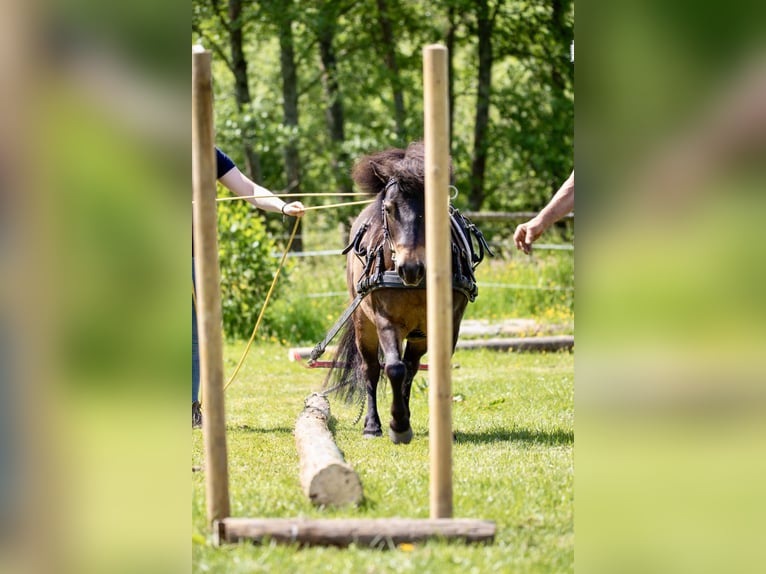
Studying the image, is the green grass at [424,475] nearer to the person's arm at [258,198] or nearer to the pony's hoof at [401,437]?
the pony's hoof at [401,437]

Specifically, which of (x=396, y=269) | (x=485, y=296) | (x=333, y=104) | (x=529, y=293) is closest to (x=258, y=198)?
(x=396, y=269)

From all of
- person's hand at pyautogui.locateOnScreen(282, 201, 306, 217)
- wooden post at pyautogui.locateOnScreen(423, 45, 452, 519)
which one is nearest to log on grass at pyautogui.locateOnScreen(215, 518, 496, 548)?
wooden post at pyautogui.locateOnScreen(423, 45, 452, 519)

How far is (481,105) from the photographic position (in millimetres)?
19000

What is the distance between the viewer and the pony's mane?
17.2 feet

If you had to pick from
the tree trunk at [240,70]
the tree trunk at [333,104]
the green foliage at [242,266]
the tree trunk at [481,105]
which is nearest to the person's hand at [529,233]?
the green foliage at [242,266]

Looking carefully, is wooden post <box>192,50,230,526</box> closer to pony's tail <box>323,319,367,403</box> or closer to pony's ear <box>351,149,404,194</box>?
pony's ear <box>351,149,404,194</box>

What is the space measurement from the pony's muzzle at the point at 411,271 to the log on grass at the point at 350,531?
183 cm

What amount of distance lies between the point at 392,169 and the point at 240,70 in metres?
13.9

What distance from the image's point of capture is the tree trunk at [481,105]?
18750 mm
